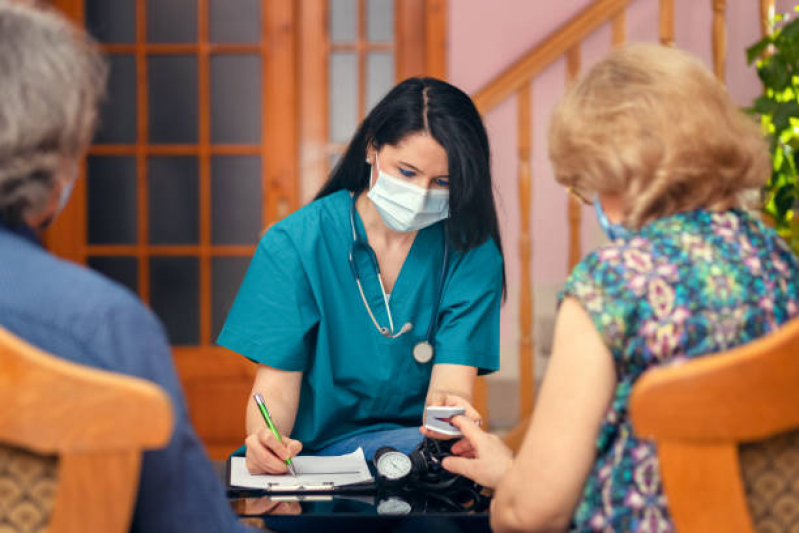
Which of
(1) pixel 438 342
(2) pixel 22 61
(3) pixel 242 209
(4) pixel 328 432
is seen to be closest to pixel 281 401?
(4) pixel 328 432

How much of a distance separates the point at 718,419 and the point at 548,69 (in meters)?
3.04

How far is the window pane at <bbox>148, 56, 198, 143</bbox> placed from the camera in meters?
3.72

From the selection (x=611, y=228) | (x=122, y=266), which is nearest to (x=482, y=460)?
(x=611, y=228)

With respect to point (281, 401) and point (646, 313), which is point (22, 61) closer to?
point (646, 313)

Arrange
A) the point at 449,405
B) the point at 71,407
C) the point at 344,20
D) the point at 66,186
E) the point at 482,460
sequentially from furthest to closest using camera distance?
the point at 344,20 → the point at 449,405 → the point at 482,460 → the point at 66,186 → the point at 71,407

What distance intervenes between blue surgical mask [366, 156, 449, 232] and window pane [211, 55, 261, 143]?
7.02 ft

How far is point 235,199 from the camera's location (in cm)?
Answer: 375

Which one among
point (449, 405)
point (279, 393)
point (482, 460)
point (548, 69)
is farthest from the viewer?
point (548, 69)

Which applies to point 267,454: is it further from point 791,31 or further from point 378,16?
point 378,16

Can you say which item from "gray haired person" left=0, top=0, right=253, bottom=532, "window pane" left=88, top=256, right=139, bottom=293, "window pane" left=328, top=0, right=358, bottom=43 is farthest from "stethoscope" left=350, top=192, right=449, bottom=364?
"window pane" left=88, top=256, right=139, bottom=293

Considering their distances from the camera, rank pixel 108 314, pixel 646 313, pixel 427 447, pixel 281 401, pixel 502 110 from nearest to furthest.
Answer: pixel 108 314
pixel 646 313
pixel 427 447
pixel 281 401
pixel 502 110

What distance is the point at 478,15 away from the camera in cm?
364

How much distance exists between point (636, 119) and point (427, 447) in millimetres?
609

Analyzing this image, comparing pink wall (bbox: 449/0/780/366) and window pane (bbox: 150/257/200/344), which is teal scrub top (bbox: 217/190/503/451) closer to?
pink wall (bbox: 449/0/780/366)
